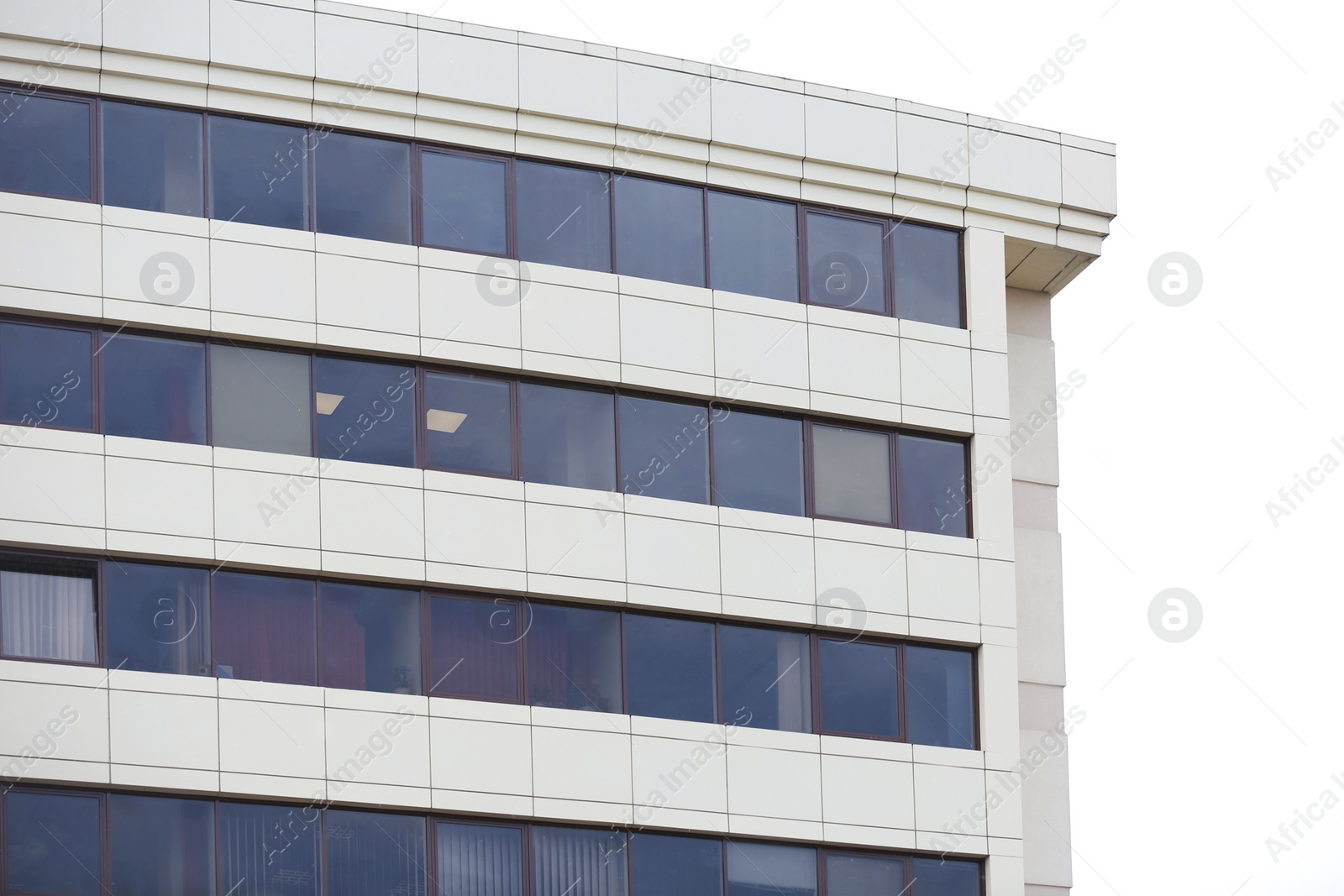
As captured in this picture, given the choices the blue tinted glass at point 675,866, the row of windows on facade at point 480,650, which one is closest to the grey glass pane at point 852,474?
the row of windows on facade at point 480,650

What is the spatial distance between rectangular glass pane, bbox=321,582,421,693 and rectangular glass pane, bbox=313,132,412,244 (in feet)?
16.1

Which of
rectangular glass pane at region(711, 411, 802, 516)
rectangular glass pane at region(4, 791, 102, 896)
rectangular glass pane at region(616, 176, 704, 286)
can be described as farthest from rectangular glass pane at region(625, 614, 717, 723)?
rectangular glass pane at region(4, 791, 102, 896)

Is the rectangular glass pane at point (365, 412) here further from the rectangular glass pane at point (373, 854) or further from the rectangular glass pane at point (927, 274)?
the rectangular glass pane at point (927, 274)

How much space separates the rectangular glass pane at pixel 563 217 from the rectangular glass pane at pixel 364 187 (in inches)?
64.1

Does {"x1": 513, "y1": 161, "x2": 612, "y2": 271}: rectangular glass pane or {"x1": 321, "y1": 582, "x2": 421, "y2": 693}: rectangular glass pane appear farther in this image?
{"x1": 513, "y1": 161, "x2": 612, "y2": 271}: rectangular glass pane

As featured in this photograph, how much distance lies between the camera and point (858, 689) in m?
26.8

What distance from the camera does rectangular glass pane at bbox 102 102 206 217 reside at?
82.9 feet

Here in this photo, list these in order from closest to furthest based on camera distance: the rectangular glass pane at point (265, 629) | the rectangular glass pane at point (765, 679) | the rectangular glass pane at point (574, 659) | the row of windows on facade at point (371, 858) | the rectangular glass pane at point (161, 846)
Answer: the row of windows on facade at point (371, 858)
the rectangular glass pane at point (161, 846)
the rectangular glass pane at point (265, 629)
the rectangular glass pane at point (574, 659)
the rectangular glass pane at point (765, 679)

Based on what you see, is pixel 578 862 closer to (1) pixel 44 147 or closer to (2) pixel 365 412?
(2) pixel 365 412

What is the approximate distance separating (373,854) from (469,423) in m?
5.81

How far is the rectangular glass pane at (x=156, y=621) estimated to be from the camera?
2375 centimetres

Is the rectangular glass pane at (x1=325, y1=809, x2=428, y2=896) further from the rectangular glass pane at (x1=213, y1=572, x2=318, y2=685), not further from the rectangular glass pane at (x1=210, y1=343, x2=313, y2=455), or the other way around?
the rectangular glass pane at (x1=210, y1=343, x2=313, y2=455)

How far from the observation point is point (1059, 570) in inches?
1157

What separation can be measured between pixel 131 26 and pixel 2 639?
816 centimetres
